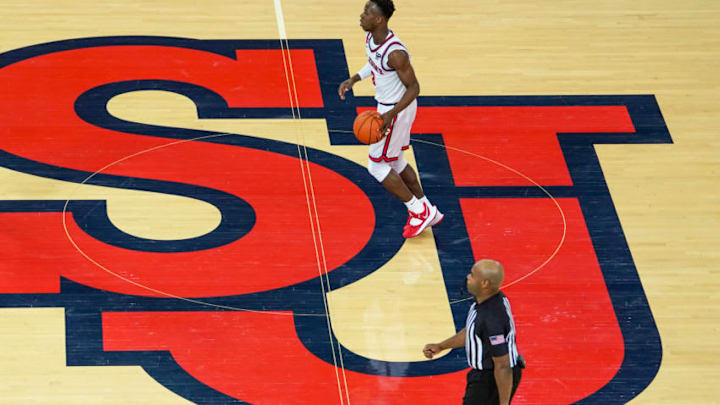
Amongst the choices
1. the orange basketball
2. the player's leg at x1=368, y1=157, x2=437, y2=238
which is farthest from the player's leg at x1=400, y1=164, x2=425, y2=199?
the orange basketball

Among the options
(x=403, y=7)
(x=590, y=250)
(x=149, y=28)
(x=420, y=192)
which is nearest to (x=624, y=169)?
(x=590, y=250)

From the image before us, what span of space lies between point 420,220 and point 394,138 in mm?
641

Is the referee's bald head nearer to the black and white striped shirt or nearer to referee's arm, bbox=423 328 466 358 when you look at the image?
the black and white striped shirt

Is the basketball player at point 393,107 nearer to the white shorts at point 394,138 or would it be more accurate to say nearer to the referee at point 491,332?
the white shorts at point 394,138

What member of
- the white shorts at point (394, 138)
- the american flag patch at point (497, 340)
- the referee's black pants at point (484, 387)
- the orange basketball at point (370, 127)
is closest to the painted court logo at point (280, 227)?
the white shorts at point (394, 138)

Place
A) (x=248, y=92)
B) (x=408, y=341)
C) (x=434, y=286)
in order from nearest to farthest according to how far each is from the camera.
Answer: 1. (x=408, y=341)
2. (x=434, y=286)
3. (x=248, y=92)

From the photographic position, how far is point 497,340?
5375 millimetres

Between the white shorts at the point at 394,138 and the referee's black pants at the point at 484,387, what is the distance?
2.27m

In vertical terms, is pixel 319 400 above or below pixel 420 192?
below

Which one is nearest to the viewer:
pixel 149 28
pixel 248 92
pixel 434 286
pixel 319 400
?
pixel 319 400

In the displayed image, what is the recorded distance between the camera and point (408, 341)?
7.00 meters

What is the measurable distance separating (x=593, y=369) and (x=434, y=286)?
1.19 meters

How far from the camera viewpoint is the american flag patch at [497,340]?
5.37 meters

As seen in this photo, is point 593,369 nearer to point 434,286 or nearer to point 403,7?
point 434,286
